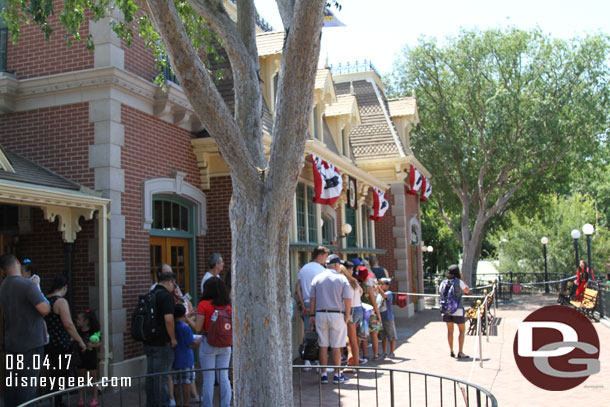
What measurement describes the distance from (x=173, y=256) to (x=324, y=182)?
12.3 feet

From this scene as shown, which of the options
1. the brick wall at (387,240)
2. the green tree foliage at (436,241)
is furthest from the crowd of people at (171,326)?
the green tree foliage at (436,241)

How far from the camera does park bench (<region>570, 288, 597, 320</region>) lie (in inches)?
649

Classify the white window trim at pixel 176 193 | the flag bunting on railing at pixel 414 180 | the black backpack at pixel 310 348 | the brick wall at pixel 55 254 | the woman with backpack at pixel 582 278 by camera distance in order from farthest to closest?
the flag bunting on railing at pixel 414 180 < the woman with backpack at pixel 582 278 < the white window trim at pixel 176 193 < the brick wall at pixel 55 254 < the black backpack at pixel 310 348

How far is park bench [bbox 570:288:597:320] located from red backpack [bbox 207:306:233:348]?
1277 cm

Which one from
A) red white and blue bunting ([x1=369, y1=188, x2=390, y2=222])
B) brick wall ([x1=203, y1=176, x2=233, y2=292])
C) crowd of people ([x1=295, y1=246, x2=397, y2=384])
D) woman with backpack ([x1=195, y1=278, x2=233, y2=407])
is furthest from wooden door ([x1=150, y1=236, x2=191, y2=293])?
red white and blue bunting ([x1=369, y1=188, x2=390, y2=222])

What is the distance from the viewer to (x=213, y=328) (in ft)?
22.9

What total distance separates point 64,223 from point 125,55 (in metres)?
2.98

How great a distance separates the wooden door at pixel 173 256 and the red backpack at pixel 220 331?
3535 millimetres

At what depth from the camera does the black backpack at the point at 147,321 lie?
697 cm

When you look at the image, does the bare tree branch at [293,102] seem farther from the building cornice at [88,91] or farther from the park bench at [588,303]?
the park bench at [588,303]

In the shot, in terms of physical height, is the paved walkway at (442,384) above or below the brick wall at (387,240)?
below

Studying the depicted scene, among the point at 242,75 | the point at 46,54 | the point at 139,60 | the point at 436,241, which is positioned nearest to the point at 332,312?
the point at 242,75

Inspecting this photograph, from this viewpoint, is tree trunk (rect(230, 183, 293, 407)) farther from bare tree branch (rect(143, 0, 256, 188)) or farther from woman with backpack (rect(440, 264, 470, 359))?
woman with backpack (rect(440, 264, 470, 359))

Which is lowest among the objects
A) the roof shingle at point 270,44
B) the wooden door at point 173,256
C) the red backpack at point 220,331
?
the red backpack at point 220,331
